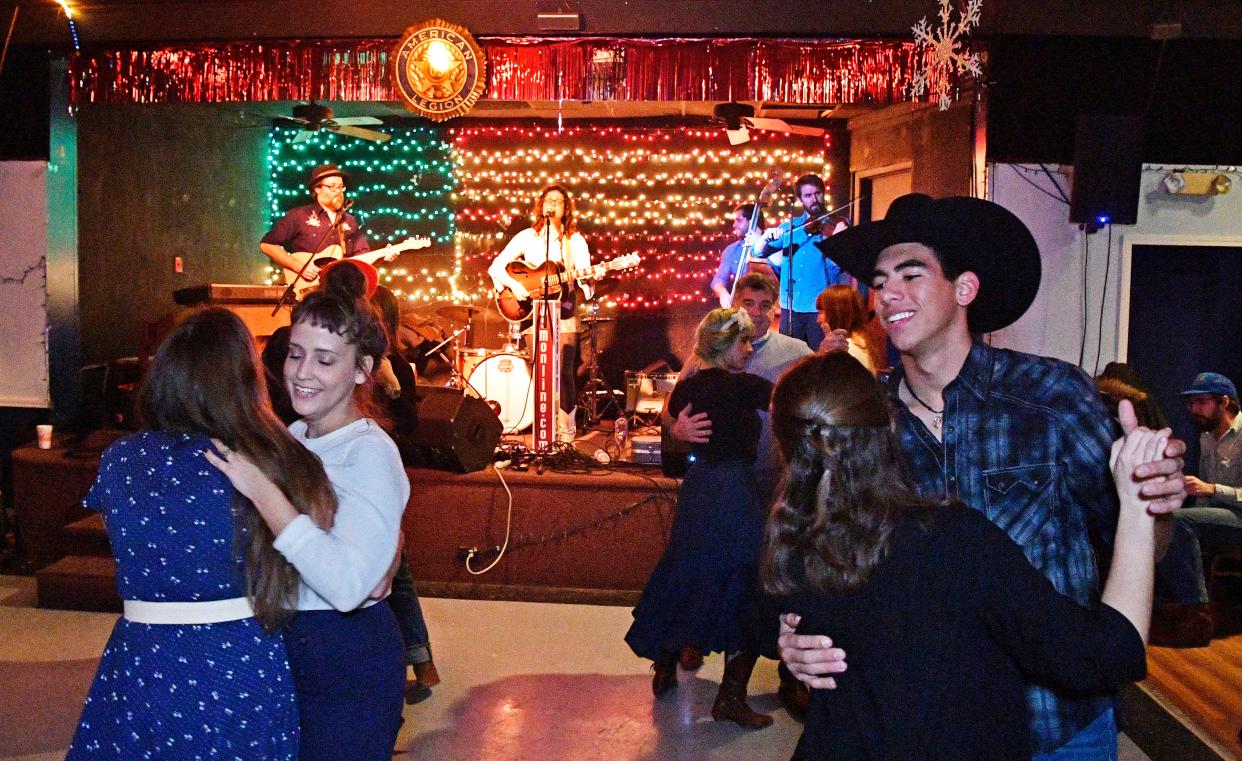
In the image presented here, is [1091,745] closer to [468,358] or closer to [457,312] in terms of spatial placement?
[468,358]

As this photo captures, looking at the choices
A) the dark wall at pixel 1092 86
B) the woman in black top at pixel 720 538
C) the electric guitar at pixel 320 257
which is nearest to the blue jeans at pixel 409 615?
the woman in black top at pixel 720 538

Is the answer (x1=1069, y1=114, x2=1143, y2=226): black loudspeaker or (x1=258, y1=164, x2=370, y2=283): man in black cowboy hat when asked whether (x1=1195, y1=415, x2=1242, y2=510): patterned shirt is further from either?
(x1=258, y1=164, x2=370, y2=283): man in black cowboy hat

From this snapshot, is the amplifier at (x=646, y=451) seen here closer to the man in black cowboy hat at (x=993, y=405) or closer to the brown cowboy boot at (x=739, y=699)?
the brown cowboy boot at (x=739, y=699)

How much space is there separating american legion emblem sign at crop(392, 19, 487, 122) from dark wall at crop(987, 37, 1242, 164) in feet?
10.5

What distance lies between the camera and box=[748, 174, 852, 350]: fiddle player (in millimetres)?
8922

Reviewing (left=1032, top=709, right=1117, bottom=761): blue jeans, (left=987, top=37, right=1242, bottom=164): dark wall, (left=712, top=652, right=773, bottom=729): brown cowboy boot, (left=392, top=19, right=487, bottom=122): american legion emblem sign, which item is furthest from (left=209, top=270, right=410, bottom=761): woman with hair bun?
(left=987, top=37, right=1242, bottom=164): dark wall

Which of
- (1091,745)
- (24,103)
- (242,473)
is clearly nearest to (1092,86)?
(1091,745)

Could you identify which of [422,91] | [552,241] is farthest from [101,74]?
[552,241]

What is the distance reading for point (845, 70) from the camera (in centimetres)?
695

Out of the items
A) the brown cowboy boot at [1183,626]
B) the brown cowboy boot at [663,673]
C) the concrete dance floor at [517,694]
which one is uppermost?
the brown cowboy boot at [1183,626]

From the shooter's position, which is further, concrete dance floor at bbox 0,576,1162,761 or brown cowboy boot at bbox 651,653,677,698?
brown cowboy boot at bbox 651,653,677,698

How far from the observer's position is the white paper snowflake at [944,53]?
656 centimetres

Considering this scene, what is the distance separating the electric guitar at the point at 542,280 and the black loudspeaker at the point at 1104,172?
4183 millimetres

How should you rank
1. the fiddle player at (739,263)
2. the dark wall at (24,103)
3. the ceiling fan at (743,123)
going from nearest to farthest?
the dark wall at (24,103), the fiddle player at (739,263), the ceiling fan at (743,123)
